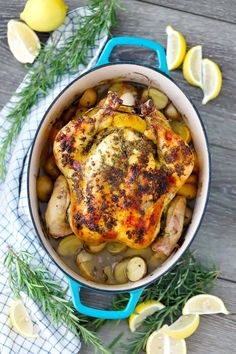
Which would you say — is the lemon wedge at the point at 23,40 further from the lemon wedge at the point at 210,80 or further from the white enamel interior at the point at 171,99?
the lemon wedge at the point at 210,80

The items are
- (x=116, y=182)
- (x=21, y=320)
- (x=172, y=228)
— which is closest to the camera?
(x=116, y=182)

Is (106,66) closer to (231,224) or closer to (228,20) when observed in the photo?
(228,20)

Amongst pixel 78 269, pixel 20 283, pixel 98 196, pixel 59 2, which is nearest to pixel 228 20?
pixel 59 2

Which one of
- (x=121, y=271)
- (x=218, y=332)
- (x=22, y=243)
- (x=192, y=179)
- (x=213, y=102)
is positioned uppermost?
(x=213, y=102)

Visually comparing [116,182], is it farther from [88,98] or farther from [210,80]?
[210,80]

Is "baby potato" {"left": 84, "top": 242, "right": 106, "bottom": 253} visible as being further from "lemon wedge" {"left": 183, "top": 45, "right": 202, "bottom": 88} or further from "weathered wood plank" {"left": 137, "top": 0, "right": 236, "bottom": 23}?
"weathered wood plank" {"left": 137, "top": 0, "right": 236, "bottom": 23}

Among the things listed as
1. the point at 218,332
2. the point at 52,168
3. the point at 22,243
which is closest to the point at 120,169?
the point at 52,168
